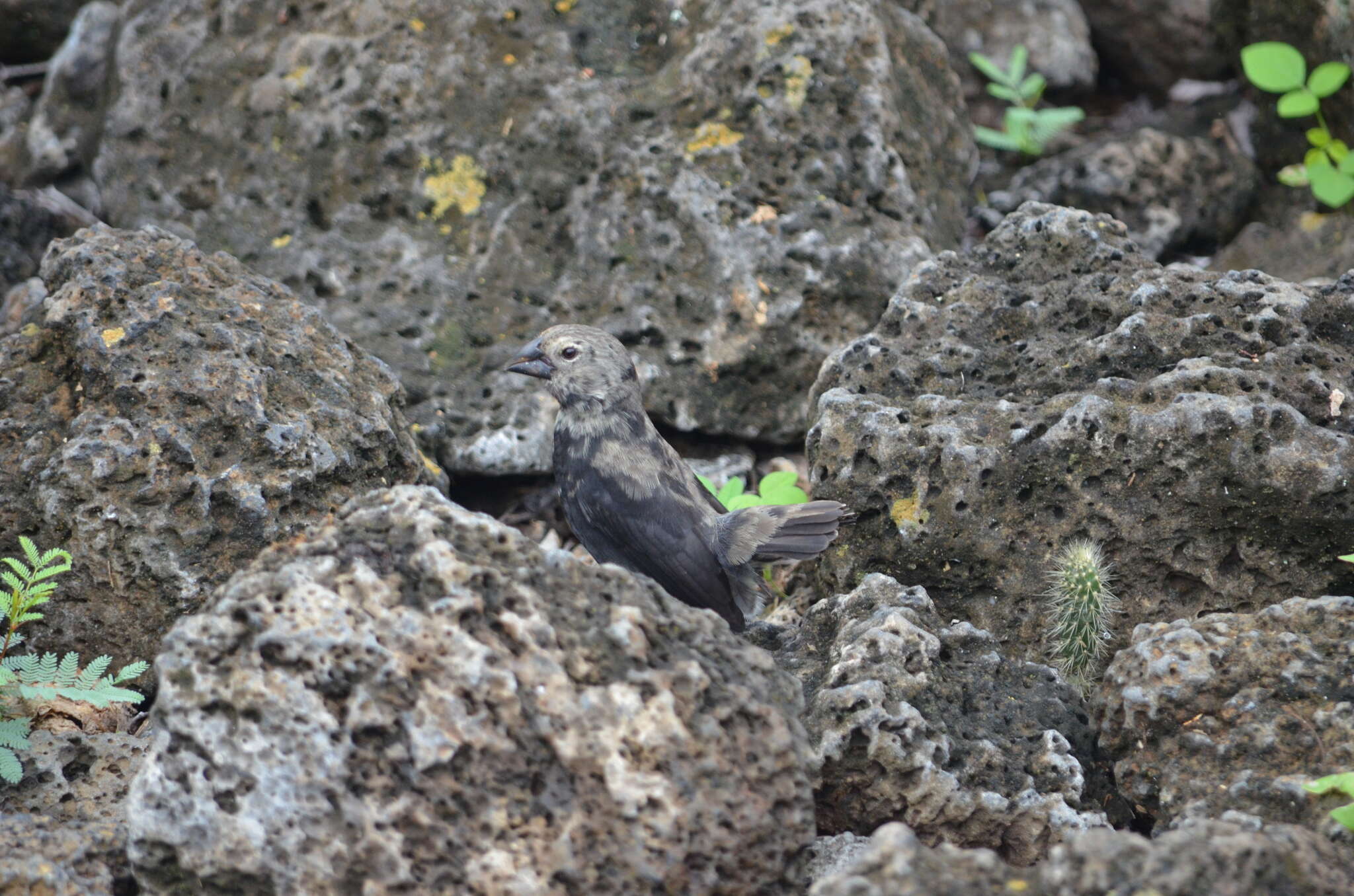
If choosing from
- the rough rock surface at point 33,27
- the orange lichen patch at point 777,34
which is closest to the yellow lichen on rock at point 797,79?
the orange lichen patch at point 777,34

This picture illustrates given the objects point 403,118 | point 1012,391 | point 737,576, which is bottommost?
point 737,576

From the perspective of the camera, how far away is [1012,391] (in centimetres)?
441

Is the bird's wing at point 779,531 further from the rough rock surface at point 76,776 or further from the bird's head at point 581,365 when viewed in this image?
the rough rock surface at point 76,776

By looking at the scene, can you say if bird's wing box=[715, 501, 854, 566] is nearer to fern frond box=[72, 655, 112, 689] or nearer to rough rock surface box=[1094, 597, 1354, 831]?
rough rock surface box=[1094, 597, 1354, 831]

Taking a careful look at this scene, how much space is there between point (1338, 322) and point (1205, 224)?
276 centimetres

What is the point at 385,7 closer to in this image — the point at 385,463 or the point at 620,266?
the point at 620,266

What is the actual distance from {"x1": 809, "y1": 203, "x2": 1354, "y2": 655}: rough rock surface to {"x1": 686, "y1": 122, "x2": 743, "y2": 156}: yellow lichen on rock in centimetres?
147

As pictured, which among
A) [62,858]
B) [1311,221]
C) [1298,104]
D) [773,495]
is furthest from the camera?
[1311,221]

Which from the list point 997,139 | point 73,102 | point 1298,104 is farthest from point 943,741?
point 73,102

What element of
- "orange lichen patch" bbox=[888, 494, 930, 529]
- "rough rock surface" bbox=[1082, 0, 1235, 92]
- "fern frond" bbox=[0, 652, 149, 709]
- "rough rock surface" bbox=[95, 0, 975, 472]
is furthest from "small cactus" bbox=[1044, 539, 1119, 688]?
"rough rock surface" bbox=[1082, 0, 1235, 92]

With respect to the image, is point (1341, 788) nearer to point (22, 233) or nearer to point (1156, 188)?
point (1156, 188)

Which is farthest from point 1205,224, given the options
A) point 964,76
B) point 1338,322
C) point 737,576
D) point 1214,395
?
point 737,576

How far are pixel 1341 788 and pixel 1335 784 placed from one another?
0.03 meters

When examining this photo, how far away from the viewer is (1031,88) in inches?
290
